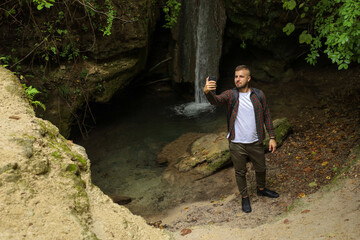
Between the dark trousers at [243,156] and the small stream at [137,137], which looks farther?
the small stream at [137,137]

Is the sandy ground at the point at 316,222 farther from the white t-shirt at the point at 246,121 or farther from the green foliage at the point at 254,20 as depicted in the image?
the green foliage at the point at 254,20

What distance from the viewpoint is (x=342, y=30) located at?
429 cm

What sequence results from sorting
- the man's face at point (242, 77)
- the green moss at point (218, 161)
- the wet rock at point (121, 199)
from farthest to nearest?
the green moss at point (218, 161) < the wet rock at point (121, 199) < the man's face at point (242, 77)

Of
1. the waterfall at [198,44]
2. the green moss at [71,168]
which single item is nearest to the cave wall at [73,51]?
the waterfall at [198,44]

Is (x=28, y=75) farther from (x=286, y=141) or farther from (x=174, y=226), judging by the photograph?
(x=286, y=141)

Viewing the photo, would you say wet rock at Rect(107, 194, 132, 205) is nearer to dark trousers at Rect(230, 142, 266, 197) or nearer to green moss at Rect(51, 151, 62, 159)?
dark trousers at Rect(230, 142, 266, 197)

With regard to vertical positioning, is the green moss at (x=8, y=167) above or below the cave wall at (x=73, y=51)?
below

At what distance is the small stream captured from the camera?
252 inches

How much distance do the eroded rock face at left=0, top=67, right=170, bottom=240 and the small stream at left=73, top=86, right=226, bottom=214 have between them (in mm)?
2829

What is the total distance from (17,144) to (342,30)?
4578 millimetres

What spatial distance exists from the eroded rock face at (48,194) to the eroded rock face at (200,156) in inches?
127

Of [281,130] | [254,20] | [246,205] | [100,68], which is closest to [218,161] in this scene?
[281,130]

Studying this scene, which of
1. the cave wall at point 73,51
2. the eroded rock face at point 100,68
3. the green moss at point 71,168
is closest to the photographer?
the green moss at point 71,168

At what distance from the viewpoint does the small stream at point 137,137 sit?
6.41 metres
